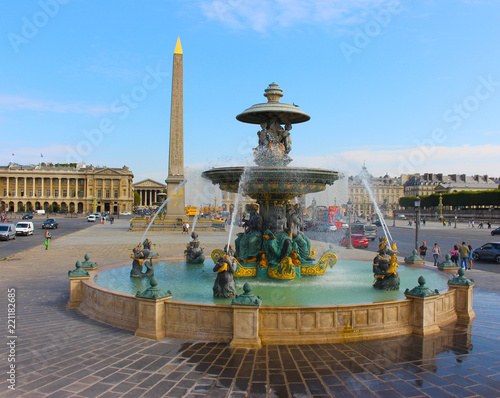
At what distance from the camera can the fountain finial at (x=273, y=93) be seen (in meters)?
13.0

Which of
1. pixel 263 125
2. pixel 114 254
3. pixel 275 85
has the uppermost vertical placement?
pixel 275 85

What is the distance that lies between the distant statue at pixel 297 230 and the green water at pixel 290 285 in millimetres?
763

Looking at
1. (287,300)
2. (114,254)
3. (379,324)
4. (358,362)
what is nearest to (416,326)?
(379,324)

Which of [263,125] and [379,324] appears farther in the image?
[263,125]

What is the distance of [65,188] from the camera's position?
423 feet

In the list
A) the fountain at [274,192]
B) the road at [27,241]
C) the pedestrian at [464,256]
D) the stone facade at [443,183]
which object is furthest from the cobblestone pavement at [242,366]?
the stone facade at [443,183]

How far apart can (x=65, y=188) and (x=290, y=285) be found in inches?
5186

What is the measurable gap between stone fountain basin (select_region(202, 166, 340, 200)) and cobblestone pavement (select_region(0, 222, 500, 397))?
4944 millimetres

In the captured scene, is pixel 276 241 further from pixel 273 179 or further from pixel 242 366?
pixel 242 366

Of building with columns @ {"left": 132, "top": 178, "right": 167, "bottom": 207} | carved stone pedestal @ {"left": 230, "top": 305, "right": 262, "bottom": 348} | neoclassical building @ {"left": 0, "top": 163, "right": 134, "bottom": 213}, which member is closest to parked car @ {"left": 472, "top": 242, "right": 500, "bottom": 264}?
carved stone pedestal @ {"left": 230, "top": 305, "right": 262, "bottom": 348}

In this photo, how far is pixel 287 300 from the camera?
918cm

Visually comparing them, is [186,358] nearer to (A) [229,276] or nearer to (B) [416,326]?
(A) [229,276]

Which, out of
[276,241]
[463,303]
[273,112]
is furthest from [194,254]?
[463,303]

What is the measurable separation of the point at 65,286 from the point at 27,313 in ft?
11.9
